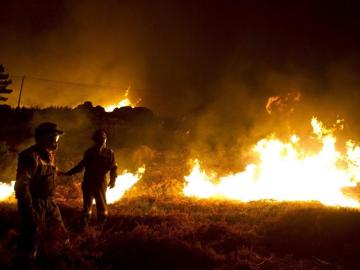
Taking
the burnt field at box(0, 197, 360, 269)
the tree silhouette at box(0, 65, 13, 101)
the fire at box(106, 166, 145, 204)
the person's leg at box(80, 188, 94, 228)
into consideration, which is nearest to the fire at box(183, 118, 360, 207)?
the fire at box(106, 166, 145, 204)

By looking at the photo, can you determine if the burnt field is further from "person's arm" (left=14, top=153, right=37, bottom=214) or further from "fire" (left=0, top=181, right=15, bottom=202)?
"fire" (left=0, top=181, right=15, bottom=202)

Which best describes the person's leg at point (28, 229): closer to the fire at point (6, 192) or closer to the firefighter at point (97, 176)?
the firefighter at point (97, 176)

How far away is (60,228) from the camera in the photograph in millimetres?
5781

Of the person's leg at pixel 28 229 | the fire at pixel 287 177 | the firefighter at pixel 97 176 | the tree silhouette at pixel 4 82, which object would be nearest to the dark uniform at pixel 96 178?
the firefighter at pixel 97 176

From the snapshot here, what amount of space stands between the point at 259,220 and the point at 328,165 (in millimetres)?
7252

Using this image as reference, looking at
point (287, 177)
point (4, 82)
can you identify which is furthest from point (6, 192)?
point (4, 82)

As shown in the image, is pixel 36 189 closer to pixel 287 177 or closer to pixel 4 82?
pixel 287 177

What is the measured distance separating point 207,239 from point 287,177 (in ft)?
26.1

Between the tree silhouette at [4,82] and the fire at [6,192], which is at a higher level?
the tree silhouette at [4,82]

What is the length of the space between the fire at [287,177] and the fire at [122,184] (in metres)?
1.93

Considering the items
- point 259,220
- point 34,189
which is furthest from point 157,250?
point 259,220

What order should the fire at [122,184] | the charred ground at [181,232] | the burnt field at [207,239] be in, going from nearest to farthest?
the burnt field at [207,239] → the charred ground at [181,232] → the fire at [122,184]

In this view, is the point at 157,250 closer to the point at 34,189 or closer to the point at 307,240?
the point at 34,189

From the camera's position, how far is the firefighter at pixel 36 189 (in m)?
5.03
